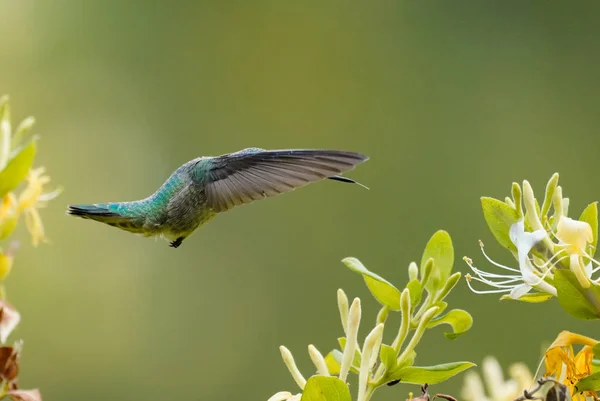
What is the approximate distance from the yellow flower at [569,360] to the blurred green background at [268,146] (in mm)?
3726

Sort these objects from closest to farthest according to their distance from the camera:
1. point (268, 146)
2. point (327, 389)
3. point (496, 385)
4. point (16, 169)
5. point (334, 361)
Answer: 1. point (327, 389)
2. point (16, 169)
3. point (334, 361)
4. point (496, 385)
5. point (268, 146)

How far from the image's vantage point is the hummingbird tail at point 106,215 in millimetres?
1481

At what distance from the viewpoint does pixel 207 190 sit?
65.1 inches

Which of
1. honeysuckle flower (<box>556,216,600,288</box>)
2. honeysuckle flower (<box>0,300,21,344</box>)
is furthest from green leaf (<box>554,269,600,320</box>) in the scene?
honeysuckle flower (<box>0,300,21,344</box>)

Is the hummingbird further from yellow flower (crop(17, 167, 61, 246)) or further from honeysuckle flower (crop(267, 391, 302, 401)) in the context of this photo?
honeysuckle flower (crop(267, 391, 302, 401))

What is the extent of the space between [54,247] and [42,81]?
1.50m

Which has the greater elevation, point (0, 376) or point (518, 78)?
point (518, 78)

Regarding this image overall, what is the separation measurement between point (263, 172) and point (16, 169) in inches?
24.7

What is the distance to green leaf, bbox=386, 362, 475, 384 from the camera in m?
0.96

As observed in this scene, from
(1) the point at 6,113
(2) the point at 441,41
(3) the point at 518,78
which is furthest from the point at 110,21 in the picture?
(1) the point at 6,113

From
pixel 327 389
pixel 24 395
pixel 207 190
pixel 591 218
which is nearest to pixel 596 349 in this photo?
pixel 591 218

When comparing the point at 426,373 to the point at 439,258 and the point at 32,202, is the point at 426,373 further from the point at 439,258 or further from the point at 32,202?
the point at 32,202

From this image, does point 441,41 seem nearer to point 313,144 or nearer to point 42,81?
point 313,144

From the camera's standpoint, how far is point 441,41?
256 inches
